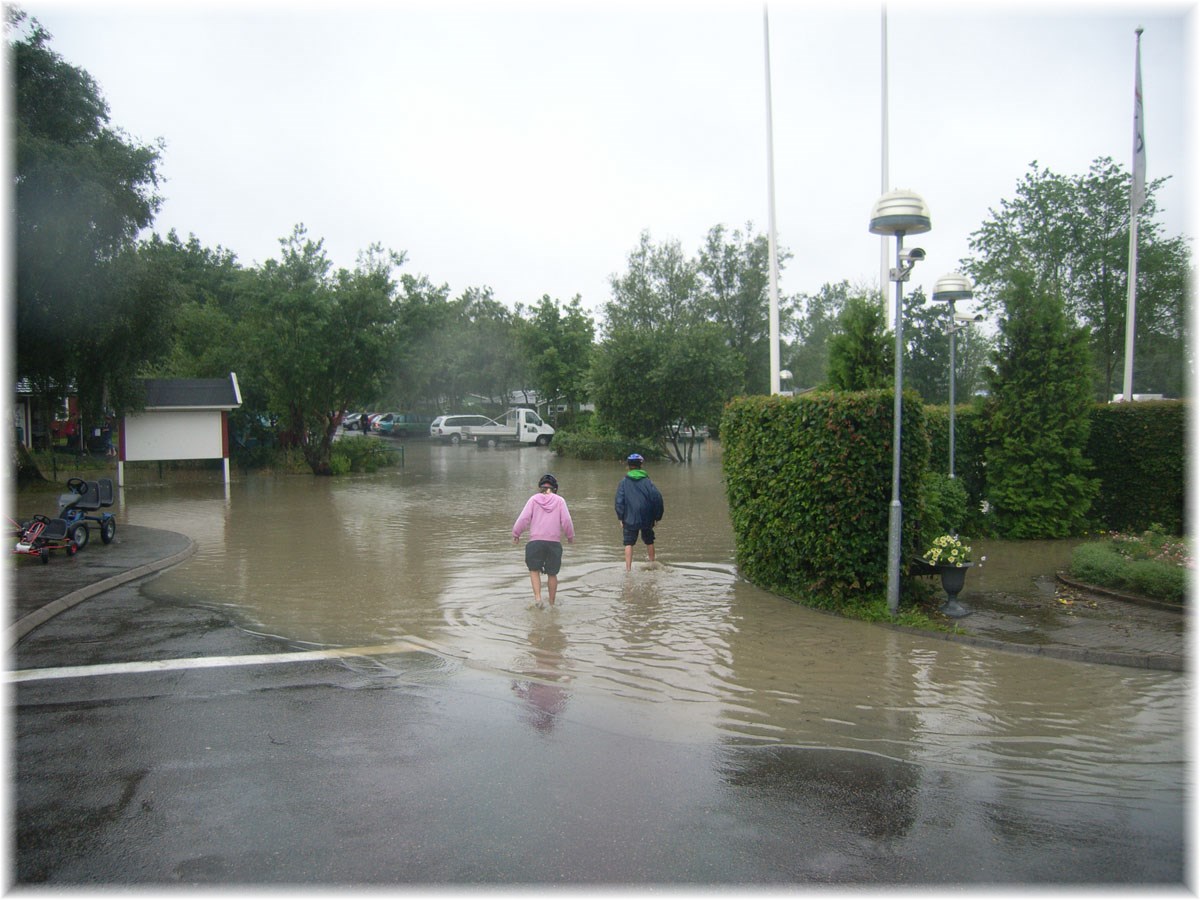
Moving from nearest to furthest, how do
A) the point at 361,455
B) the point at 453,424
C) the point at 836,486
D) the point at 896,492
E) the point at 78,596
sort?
the point at 896,492, the point at 836,486, the point at 78,596, the point at 361,455, the point at 453,424

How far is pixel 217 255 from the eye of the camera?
230 feet

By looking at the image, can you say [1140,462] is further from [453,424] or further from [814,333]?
[814,333]

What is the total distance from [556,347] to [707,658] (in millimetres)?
46189

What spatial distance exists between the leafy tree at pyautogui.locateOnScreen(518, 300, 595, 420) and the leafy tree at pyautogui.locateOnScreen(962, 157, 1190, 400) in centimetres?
2512

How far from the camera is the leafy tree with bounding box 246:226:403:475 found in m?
29.7

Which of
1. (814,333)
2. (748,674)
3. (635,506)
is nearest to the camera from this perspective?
(748,674)

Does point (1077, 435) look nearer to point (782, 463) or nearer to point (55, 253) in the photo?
point (782, 463)

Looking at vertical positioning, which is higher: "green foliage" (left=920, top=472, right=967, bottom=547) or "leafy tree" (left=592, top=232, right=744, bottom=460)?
"leafy tree" (left=592, top=232, right=744, bottom=460)

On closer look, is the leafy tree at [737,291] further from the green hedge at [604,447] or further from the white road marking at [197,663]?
the white road marking at [197,663]

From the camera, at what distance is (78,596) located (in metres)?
10.2

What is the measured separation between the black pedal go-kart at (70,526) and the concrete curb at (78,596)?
1.30 meters

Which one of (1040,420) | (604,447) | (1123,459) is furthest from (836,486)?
(604,447)

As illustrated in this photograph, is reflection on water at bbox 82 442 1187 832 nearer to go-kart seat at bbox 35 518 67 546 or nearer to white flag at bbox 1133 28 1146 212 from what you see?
go-kart seat at bbox 35 518 67 546

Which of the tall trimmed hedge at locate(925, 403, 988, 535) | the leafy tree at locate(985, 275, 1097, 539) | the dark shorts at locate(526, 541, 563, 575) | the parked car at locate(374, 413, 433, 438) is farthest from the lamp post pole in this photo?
the parked car at locate(374, 413, 433, 438)
